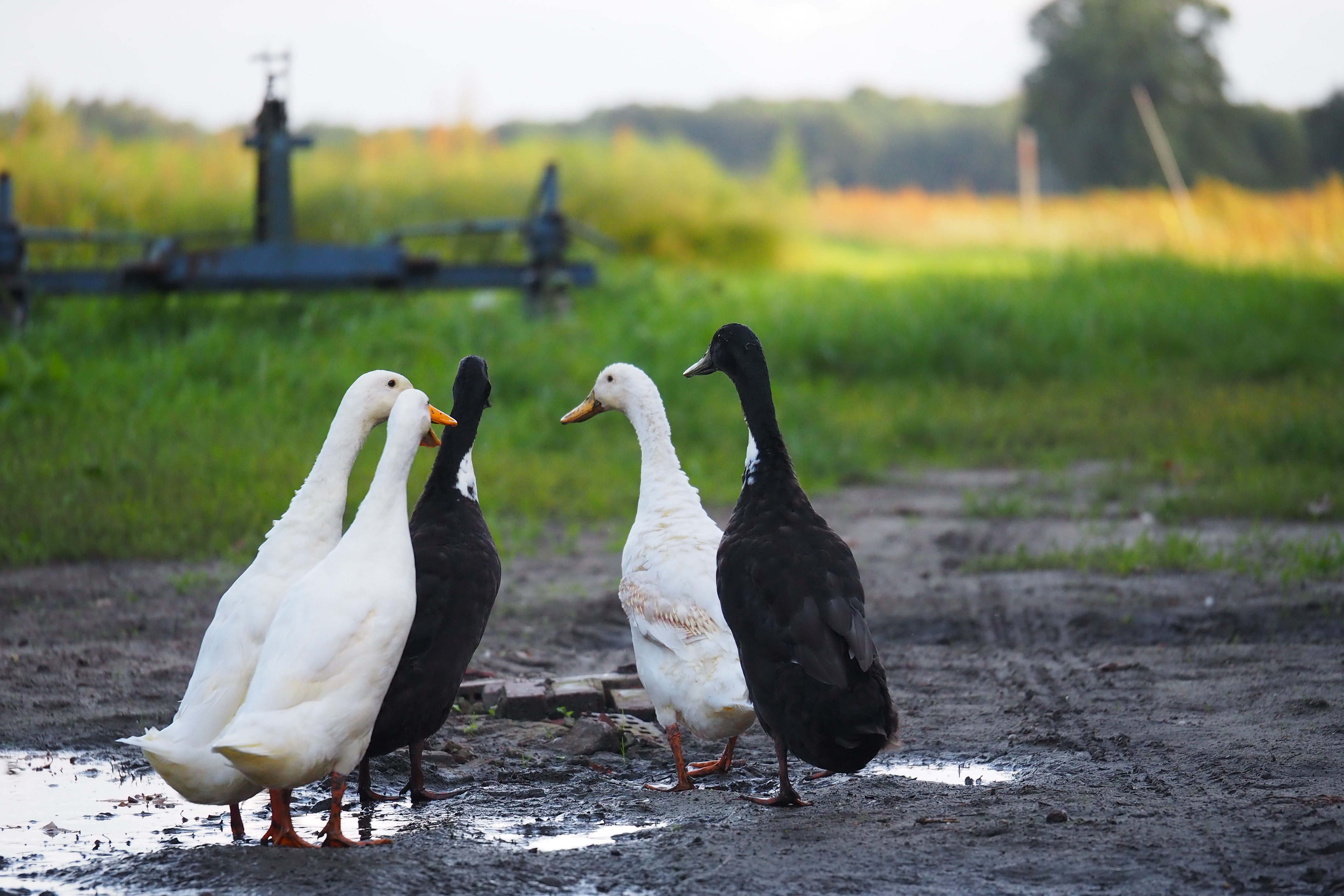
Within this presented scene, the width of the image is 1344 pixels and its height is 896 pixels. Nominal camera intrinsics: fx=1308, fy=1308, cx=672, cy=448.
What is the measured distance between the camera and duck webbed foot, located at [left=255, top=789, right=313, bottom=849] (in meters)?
3.34

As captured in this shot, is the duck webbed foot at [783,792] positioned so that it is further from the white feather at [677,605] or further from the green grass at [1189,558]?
the green grass at [1189,558]

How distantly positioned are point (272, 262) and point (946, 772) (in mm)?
8681

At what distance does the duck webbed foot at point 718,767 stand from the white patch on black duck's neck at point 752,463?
2.67 ft

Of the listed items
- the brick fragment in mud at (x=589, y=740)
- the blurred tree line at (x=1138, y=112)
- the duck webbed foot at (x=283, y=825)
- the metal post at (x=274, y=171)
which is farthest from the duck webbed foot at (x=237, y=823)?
the blurred tree line at (x=1138, y=112)

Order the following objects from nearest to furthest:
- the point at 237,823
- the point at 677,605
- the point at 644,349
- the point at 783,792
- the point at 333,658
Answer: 1. the point at 333,658
2. the point at 237,823
3. the point at 783,792
4. the point at 677,605
5. the point at 644,349

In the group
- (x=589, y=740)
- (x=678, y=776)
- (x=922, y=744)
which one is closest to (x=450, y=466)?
(x=589, y=740)

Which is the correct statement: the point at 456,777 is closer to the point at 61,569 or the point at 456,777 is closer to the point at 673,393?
the point at 61,569

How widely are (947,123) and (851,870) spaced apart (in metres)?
52.3

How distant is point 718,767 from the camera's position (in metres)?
4.13

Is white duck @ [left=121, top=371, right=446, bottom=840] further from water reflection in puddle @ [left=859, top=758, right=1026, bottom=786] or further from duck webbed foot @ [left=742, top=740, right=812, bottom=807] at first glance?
water reflection in puddle @ [left=859, top=758, right=1026, bottom=786]

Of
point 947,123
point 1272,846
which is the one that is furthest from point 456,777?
point 947,123

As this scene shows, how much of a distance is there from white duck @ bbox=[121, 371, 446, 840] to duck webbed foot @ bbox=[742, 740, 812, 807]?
1397mm

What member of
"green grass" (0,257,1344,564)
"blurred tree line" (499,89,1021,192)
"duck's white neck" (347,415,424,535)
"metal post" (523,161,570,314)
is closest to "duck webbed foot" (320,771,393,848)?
"duck's white neck" (347,415,424,535)

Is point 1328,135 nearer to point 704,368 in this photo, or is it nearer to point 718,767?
point 704,368
